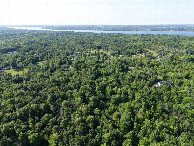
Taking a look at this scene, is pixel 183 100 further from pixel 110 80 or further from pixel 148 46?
pixel 148 46

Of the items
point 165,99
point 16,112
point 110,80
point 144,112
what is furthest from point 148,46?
point 16,112

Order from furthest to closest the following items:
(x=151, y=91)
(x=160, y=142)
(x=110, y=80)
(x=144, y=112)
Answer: (x=110, y=80), (x=151, y=91), (x=144, y=112), (x=160, y=142)

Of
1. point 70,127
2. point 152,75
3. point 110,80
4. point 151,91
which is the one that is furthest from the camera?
point 152,75

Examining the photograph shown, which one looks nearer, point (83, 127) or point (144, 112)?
point (83, 127)

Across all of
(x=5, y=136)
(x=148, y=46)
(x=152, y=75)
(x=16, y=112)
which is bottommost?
(x=5, y=136)

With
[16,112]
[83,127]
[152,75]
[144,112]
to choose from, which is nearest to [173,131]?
[144,112]

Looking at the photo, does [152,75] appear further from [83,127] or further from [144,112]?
[83,127]

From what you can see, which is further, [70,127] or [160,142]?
[70,127]

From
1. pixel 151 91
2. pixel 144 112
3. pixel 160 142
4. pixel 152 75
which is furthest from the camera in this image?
pixel 152 75

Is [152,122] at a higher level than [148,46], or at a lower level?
lower
